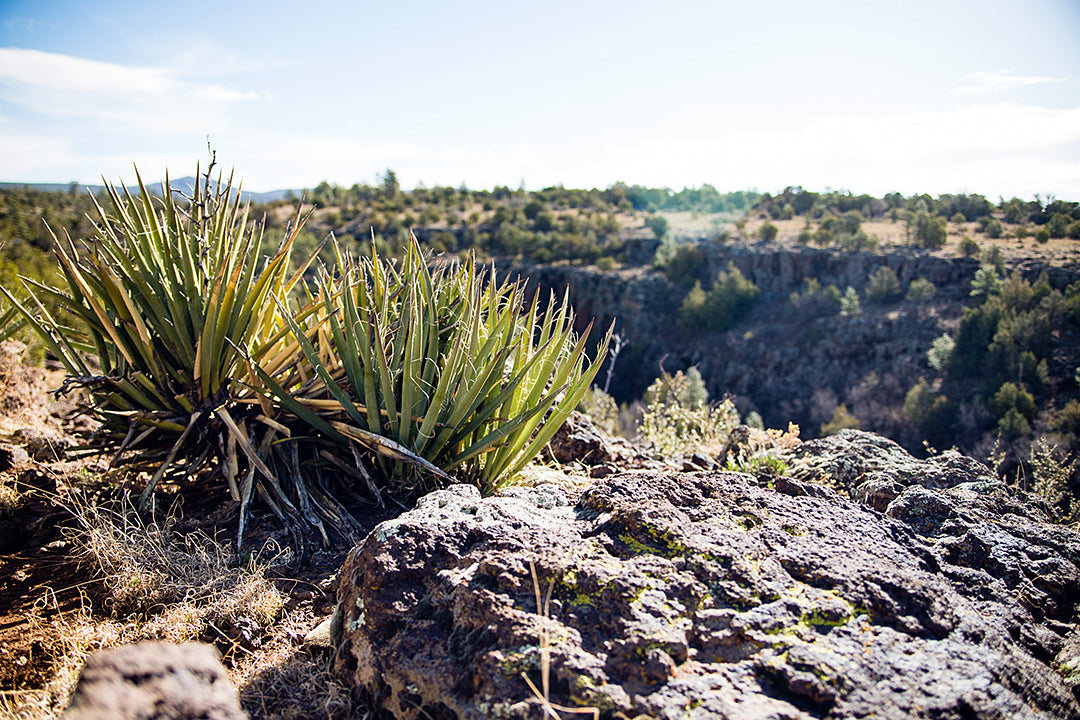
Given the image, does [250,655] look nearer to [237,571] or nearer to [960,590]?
[237,571]

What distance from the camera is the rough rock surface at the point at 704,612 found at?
1.31 m

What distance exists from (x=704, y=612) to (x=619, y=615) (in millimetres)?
Result: 228

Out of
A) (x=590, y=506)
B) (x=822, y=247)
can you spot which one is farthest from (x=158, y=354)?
(x=822, y=247)

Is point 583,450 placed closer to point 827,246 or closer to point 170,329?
point 170,329

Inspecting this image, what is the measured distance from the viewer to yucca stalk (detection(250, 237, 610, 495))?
2537 mm

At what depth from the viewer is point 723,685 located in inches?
52.4

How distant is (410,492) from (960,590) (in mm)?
2043

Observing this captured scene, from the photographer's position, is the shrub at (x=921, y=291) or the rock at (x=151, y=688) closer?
the rock at (x=151, y=688)

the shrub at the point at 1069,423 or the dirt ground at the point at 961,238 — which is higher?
the dirt ground at the point at 961,238

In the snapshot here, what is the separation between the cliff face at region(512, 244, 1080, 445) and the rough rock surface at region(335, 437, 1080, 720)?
789 inches

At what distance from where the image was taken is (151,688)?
1068mm

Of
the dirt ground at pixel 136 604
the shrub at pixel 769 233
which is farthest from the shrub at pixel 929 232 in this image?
the dirt ground at pixel 136 604

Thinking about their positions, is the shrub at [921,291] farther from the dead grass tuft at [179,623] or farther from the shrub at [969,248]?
the dead grass tuft at [179,623]

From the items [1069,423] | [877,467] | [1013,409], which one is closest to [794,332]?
[1013,409]
